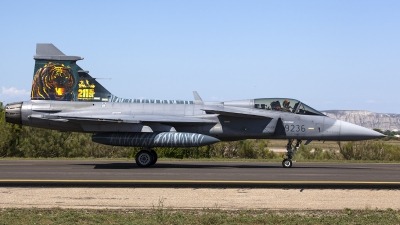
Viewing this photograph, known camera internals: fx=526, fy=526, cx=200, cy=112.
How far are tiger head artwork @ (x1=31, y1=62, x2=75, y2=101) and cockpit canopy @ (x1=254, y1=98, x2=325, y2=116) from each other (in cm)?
758

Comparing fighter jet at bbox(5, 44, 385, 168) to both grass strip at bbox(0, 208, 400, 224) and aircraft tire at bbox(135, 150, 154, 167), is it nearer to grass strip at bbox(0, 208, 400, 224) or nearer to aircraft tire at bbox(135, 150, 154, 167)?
aircraft tire at bbox(135, 150, 154, 167)

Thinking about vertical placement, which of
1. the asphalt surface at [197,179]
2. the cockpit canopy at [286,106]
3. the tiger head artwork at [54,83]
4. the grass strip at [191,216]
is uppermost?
the tiger head artwork at [54,83]

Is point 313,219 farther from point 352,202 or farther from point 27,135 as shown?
point 27,135

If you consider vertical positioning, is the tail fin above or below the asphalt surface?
above

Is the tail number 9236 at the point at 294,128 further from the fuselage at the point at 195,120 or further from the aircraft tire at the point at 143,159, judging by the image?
the aircraft tire at the point at 143,159

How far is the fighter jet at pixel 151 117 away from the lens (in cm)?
1964

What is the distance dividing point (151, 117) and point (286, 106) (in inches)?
206

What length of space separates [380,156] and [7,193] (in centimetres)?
2488

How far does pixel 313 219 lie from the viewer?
29.9 feet

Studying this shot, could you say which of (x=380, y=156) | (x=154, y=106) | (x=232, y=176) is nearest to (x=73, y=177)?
(x=232, y=176)

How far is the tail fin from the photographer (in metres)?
21.2

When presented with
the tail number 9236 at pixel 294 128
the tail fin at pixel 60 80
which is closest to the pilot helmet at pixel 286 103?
the tail number 9236 at pixel 294 128

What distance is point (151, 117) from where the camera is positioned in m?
20.1

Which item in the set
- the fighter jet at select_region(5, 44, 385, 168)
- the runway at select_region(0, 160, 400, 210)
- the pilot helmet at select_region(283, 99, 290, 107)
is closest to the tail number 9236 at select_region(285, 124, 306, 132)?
the fighter jet at select_region(5, 44, 385, 168)
